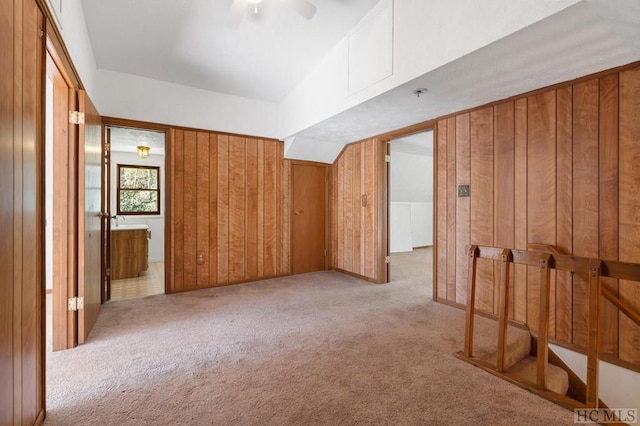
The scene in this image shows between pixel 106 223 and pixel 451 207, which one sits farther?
pixel 106 223

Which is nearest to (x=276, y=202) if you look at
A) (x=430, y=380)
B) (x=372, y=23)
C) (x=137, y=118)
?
(x=137, y=118)

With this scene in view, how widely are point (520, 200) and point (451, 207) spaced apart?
27.9 inches

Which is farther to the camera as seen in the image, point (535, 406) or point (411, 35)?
point (411, 35)

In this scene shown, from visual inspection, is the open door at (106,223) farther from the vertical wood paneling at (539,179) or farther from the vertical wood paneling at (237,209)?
the vertical wood paneling at (539,179)

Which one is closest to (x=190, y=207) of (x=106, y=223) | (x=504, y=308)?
(x=106, y=223)

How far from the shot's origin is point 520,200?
2719mm

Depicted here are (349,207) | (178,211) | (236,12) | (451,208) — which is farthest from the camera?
(349,207)

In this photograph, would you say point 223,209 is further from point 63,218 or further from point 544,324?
point 544,324

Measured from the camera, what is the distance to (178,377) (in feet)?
6.43

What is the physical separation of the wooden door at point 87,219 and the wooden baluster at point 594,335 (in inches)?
136

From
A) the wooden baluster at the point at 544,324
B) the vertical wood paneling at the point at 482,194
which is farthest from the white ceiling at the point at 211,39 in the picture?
the wooden baluster at the point at 544,324

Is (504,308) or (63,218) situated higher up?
(63,218)

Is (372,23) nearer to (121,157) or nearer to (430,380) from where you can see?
(430,380)

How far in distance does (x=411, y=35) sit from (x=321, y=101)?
1403mm
